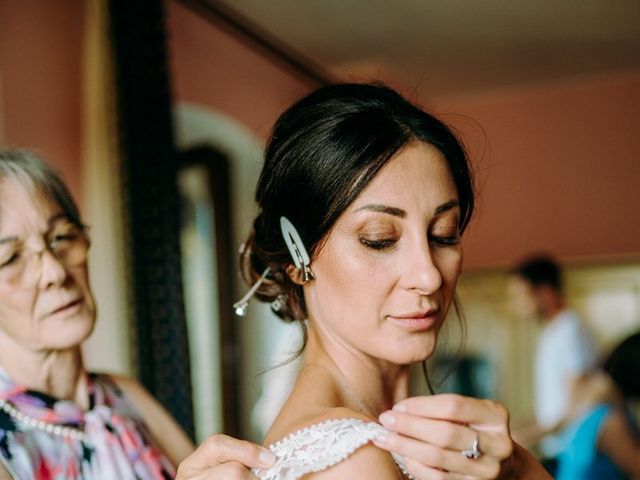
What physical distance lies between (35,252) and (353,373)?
66 cm

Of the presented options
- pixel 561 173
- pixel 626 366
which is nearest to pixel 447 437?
pixel 626 366

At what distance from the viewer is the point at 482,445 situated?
997 millimetres

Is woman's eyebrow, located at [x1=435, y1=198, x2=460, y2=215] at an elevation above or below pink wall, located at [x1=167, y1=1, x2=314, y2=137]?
below

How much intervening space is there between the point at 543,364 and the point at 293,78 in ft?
8.04

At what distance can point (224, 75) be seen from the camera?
15.7ft

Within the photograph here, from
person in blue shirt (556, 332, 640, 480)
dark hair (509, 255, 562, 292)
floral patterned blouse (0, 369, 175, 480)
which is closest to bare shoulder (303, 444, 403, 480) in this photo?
floral patterned blouse (0, 369, 175, 480)

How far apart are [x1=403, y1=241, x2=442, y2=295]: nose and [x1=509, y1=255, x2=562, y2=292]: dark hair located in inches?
145

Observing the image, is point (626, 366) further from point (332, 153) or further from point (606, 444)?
point (332, 153)

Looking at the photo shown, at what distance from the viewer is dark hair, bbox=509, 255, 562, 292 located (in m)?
4.62

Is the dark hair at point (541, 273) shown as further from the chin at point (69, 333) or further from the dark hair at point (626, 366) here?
the chin at point (69, 333)

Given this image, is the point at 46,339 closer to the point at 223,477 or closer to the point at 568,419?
the point at 223,477

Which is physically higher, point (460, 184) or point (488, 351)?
point (460, 184)

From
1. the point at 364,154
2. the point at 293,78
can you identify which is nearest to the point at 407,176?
Result: the point at 364,154

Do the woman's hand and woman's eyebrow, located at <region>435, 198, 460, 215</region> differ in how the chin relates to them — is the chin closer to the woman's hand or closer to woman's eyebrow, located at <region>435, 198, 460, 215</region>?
the woman's hand
